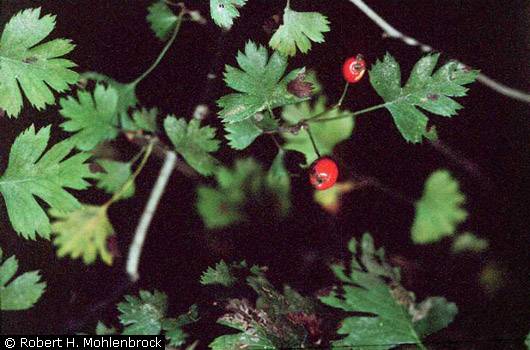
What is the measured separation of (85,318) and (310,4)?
1511 mm

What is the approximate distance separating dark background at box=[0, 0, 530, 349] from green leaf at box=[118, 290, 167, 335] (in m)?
0.06

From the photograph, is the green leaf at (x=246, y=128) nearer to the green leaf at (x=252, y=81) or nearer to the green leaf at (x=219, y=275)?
the green leaf at (x=252, y=81)

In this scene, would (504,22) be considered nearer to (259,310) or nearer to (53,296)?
(259,310)

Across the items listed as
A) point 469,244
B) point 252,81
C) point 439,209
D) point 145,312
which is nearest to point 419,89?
point 252,81

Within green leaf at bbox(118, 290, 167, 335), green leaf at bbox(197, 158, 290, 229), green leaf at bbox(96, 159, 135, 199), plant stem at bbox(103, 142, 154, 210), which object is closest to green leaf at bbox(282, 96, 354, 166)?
green leaf at bbox(197, 158, 290, 229)

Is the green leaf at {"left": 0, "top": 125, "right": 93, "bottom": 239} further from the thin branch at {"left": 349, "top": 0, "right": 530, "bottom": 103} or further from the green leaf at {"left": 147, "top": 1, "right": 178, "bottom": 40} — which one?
the thin branch at {"left": 349, "top": 0, "right": 530, "bottom": 103}

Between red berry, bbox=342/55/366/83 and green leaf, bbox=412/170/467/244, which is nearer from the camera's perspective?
red berry, bbox=342/55/366/83

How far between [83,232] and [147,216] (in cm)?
26

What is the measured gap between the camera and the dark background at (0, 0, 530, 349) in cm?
149

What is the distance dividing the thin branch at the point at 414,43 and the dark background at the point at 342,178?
0.03 m

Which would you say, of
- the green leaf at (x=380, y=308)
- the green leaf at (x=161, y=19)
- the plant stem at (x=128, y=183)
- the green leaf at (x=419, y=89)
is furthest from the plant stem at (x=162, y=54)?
the green leaf at (x=380, y=308)

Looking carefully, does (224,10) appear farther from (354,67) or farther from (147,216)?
(147,216)

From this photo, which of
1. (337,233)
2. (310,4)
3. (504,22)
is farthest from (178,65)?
(504,22)

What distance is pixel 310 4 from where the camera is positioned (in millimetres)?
1291
